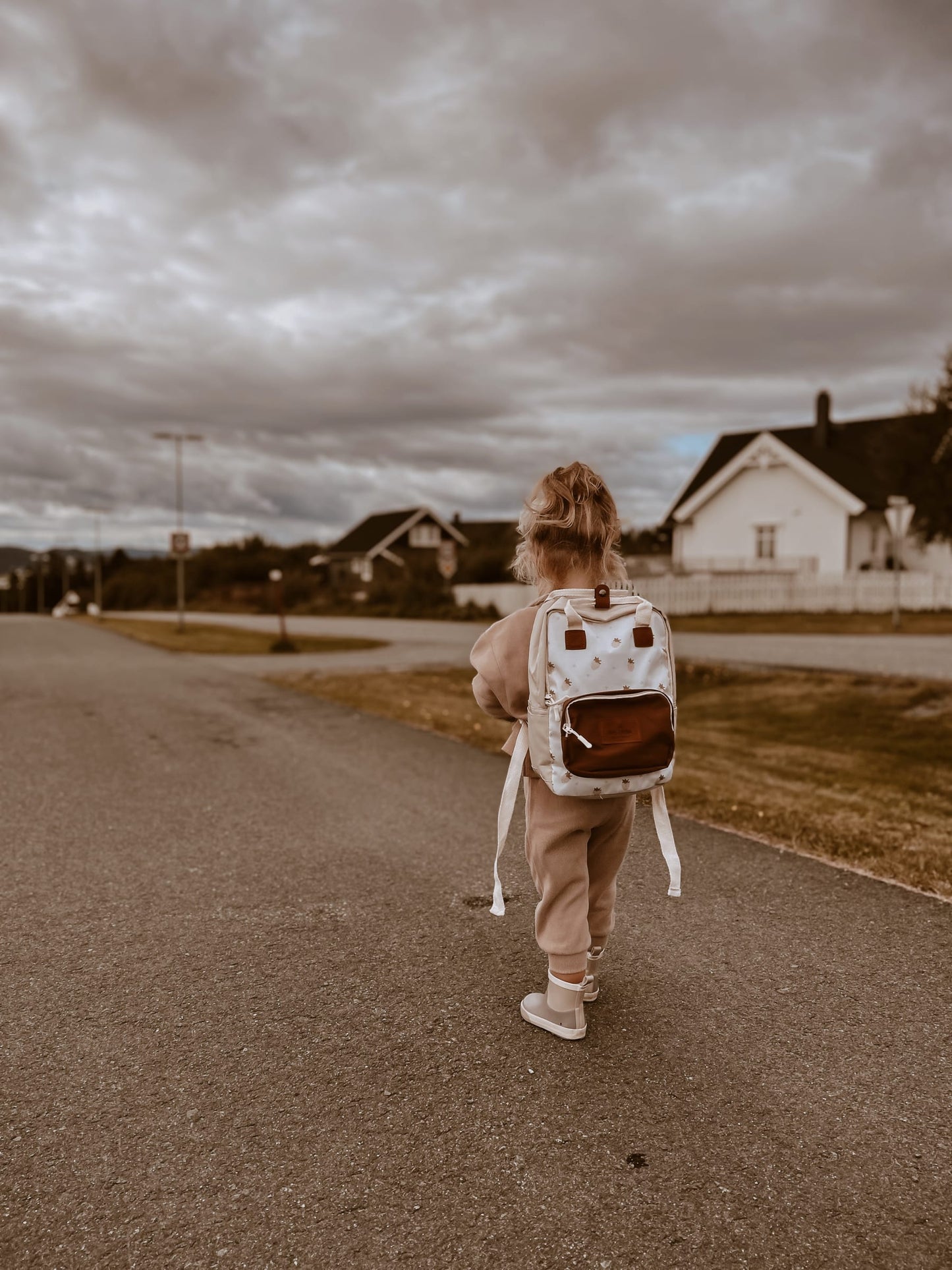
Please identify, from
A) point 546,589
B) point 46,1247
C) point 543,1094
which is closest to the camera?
point 46,1247

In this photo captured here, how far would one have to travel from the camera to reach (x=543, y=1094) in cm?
269

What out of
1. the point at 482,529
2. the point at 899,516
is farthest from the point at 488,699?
the point at 482,529

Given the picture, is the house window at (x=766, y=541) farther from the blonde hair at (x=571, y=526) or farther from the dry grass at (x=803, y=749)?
the blonde hair at (x=571, y=526)

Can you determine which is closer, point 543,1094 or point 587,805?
point 543,1094

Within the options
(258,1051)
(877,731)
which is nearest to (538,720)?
(258,1051)

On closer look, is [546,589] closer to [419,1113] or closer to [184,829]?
[419,1113]

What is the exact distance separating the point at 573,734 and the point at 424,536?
62240mm

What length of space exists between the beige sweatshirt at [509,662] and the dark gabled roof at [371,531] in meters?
Answer: 61.1

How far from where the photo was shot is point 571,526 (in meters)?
2.92

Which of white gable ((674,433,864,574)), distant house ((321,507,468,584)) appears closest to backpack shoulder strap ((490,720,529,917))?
white gable ((674,433,864,574))

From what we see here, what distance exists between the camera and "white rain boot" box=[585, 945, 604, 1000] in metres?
3.21

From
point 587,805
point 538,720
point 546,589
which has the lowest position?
point 587,805

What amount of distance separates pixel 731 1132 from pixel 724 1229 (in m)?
0.38

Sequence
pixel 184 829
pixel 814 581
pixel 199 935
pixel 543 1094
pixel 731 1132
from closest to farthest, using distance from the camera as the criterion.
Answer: pixel 731 1132
pixel 543 1094
pixel 199 935
pixel 184 829
pixel 814 581
